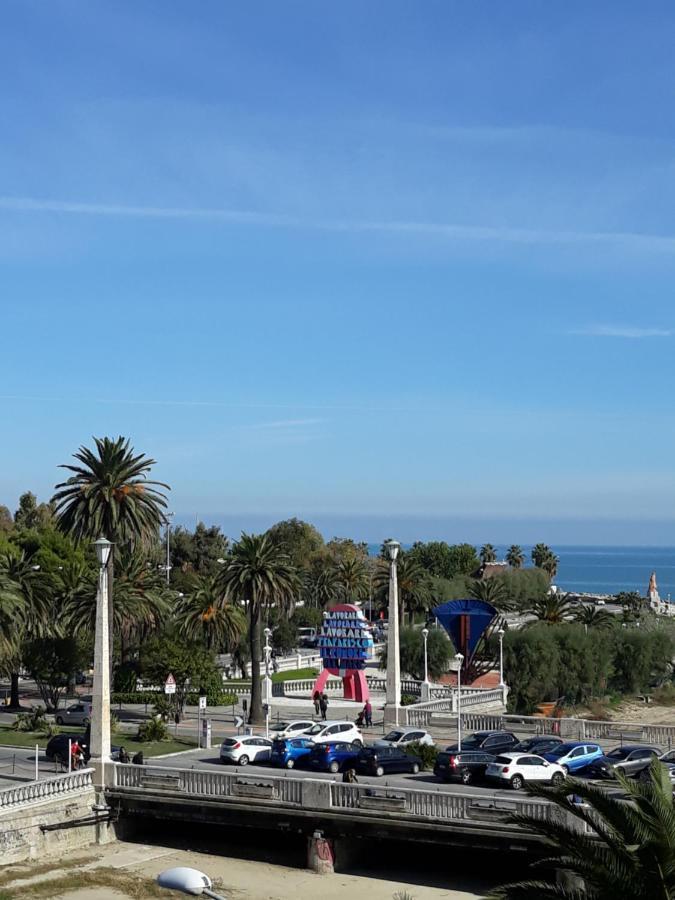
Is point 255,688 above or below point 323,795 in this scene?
above

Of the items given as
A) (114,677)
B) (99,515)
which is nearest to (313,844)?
(99,515)

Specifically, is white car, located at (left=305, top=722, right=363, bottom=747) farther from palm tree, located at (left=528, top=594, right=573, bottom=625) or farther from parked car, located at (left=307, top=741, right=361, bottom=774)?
palm tree, located at (left=528, top=594, right=573, bottom=625)

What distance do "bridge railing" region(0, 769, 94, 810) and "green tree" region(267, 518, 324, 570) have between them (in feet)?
382

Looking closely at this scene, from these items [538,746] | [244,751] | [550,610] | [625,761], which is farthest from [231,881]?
[550,610]

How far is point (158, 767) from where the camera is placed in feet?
132

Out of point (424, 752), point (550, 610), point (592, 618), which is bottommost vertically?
point (424, 752)

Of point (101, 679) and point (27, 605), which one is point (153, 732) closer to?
point (101, 679)

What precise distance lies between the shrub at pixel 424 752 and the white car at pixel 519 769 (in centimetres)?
639

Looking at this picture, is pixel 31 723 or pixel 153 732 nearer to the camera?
pixel 153 732

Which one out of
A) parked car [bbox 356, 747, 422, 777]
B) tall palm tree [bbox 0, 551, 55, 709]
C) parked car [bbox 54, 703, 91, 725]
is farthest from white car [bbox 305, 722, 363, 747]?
tall palm tree [bbox 0, 551, 55, 709]

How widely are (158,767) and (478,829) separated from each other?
12.1 metres

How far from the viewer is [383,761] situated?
43125mm

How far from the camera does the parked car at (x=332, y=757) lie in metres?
43.2

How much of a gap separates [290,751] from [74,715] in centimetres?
2075
